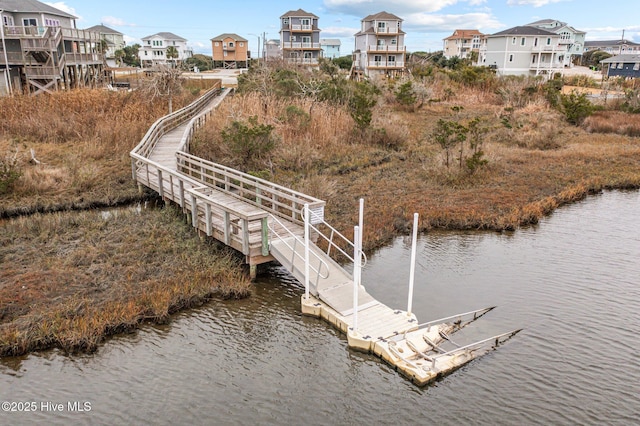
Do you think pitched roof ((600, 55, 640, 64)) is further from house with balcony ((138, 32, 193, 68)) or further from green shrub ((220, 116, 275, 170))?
house with balcony ((138, 32, 193, 68))

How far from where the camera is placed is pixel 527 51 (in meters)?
59.7

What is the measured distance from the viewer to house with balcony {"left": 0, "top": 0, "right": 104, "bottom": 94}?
31859mm

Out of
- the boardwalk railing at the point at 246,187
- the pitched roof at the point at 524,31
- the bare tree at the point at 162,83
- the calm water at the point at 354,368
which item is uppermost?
the pitched roof at the point at 524,31

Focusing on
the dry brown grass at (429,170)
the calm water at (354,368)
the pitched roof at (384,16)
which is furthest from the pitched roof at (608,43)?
the calm water at (354,368)

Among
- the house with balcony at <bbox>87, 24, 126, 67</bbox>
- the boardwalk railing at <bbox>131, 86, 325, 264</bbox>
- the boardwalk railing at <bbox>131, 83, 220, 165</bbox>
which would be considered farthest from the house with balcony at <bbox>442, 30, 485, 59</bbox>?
the boardwalk railing at <bbox>131, 86, 325, 264</bbox>

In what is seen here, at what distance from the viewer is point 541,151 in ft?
76.9

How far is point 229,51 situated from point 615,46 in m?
83.5

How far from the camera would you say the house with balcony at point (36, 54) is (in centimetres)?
3186

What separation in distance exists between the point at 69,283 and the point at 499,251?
10.8 m

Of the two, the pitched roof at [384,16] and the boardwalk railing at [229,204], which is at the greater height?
the pitched roof at [384,16]

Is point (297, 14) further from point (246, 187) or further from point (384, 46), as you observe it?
point (246, 187)

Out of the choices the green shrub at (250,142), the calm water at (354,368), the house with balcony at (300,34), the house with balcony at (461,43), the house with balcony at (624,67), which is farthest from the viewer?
the house with balcony at (461,43)

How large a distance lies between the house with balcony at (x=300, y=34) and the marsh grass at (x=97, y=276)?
50.8 meters

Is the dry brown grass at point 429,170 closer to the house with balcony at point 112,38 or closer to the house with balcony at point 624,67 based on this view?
the house with balcony at point 624,67
